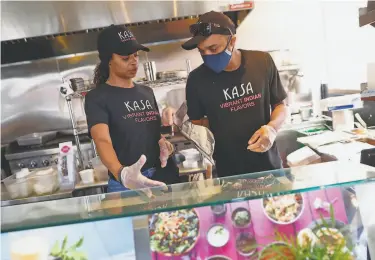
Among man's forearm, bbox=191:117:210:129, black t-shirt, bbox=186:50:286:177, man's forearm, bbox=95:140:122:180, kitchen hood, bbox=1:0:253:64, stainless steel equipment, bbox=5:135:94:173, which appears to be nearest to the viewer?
man's forearm, bbox=95:140:122:180

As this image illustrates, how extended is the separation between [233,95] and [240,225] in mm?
963

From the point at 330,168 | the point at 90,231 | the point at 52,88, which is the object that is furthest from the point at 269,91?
the point at 52,88

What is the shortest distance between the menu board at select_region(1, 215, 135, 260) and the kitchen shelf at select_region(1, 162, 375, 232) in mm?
34

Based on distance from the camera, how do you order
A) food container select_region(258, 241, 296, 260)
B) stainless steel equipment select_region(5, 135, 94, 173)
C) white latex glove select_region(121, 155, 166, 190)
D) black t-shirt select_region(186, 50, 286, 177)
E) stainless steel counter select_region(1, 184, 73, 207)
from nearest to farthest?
food container select_region(258, 241, 296, 260) → white latex glove select_region(121, 155, 166, 190) → black t-shirt select_region(186, 50, 286, 177) → stainless steel counter select_region(1, 184, 73, 207) → stainless steel equipment select_region(5, 135, 94, 173)

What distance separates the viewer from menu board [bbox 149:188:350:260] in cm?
117

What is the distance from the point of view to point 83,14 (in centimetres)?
359

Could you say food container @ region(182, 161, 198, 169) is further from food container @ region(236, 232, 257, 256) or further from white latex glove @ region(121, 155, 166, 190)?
food container @ region(236, 232, 257, 256)

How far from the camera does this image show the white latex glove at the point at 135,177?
1.58 metres

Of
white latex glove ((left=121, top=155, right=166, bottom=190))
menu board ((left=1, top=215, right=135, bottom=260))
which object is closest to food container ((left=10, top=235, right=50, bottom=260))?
menu board ((left=1, top=215, right=135, bottom=260))

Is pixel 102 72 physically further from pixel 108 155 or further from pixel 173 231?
pixel 173 231

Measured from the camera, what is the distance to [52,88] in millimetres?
4762

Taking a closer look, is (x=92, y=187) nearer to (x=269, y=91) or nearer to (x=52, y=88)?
(x=269, y=91)

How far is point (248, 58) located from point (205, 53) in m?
0.27

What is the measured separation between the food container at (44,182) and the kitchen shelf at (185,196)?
168 cm
